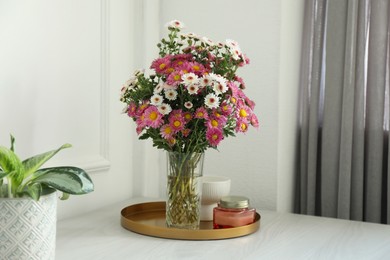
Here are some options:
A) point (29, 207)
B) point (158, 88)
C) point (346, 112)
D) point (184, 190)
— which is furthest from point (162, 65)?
point (346, 112)

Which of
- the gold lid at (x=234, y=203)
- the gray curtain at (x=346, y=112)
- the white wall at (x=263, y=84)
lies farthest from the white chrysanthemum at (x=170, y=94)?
the gray curtain at (x=346, y=112)

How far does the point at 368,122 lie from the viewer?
191cm

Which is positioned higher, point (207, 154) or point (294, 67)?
point (294, 67)

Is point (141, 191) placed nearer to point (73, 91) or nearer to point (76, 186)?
point (73, 91)

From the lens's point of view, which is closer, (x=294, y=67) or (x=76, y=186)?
(x=76, y=186)

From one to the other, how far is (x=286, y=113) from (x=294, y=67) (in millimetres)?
173

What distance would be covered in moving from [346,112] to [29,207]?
1193 mm

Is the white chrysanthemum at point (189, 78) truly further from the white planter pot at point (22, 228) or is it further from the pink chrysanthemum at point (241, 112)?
the white planter pot at point (22, 228)

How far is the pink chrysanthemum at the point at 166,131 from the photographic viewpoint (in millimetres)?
1385

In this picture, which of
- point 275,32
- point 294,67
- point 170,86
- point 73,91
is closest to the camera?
point 170,86

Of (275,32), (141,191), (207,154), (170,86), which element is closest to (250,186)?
(207,154)

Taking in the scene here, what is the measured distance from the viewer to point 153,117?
4.52ft

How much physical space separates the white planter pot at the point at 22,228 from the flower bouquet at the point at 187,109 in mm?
427

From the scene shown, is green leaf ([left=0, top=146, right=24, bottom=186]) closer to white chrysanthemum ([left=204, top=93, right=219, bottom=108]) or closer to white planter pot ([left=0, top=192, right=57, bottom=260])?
white planter pot ([left=0, top=192, right=57, bottom=260])
